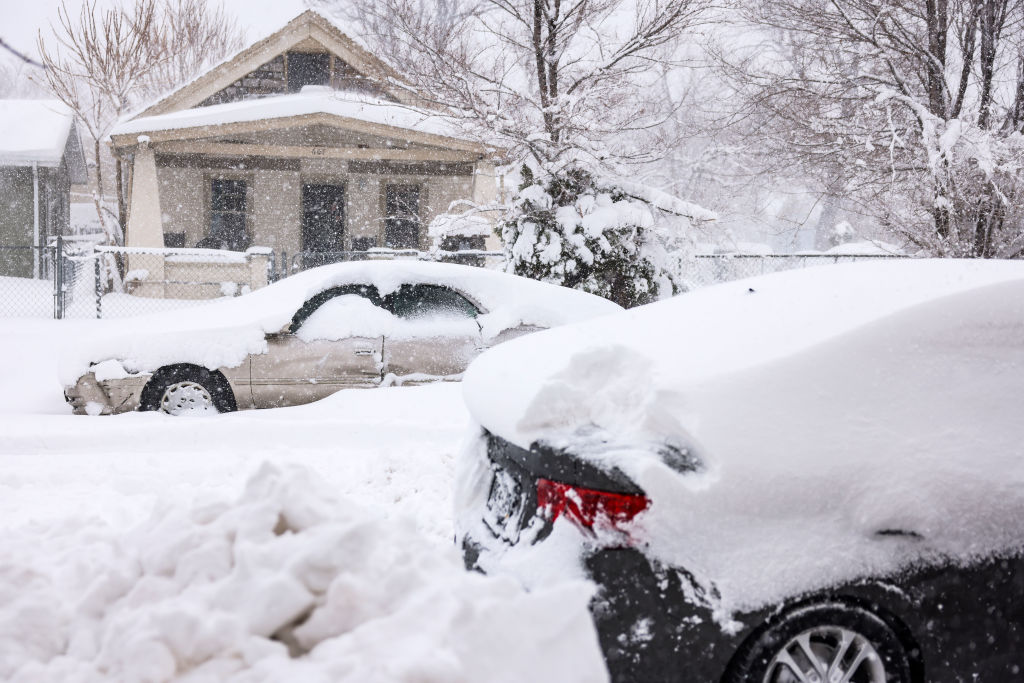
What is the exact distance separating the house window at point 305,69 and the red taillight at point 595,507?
17947 millimetres

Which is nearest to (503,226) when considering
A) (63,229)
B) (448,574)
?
(448,574)

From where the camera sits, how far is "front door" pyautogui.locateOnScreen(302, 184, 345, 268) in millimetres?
18500

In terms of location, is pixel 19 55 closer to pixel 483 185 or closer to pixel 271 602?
pixel 271 602

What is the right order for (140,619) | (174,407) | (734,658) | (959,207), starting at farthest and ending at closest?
(959,207)
(174,407)
(734,658)
(140,619)

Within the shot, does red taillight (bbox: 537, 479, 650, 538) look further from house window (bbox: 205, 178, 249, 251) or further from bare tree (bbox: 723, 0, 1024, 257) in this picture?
house window (bbox: 205, 178, 249, 251)

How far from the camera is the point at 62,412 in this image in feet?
24.3

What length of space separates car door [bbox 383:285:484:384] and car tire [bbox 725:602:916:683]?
5129mm

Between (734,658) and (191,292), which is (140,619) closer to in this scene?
(734,658)

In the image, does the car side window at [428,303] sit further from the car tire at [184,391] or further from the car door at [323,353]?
the car tire at [184,391]

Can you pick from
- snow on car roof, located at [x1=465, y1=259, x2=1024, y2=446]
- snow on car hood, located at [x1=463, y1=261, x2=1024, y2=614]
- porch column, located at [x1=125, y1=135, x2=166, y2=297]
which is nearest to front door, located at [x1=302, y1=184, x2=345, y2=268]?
porch column, located at [x1=125, y1=135, x2=166, y2=297]

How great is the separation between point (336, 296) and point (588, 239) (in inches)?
156

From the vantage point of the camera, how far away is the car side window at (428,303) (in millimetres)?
7227

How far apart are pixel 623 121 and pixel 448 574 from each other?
9659mm

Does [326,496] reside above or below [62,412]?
above
